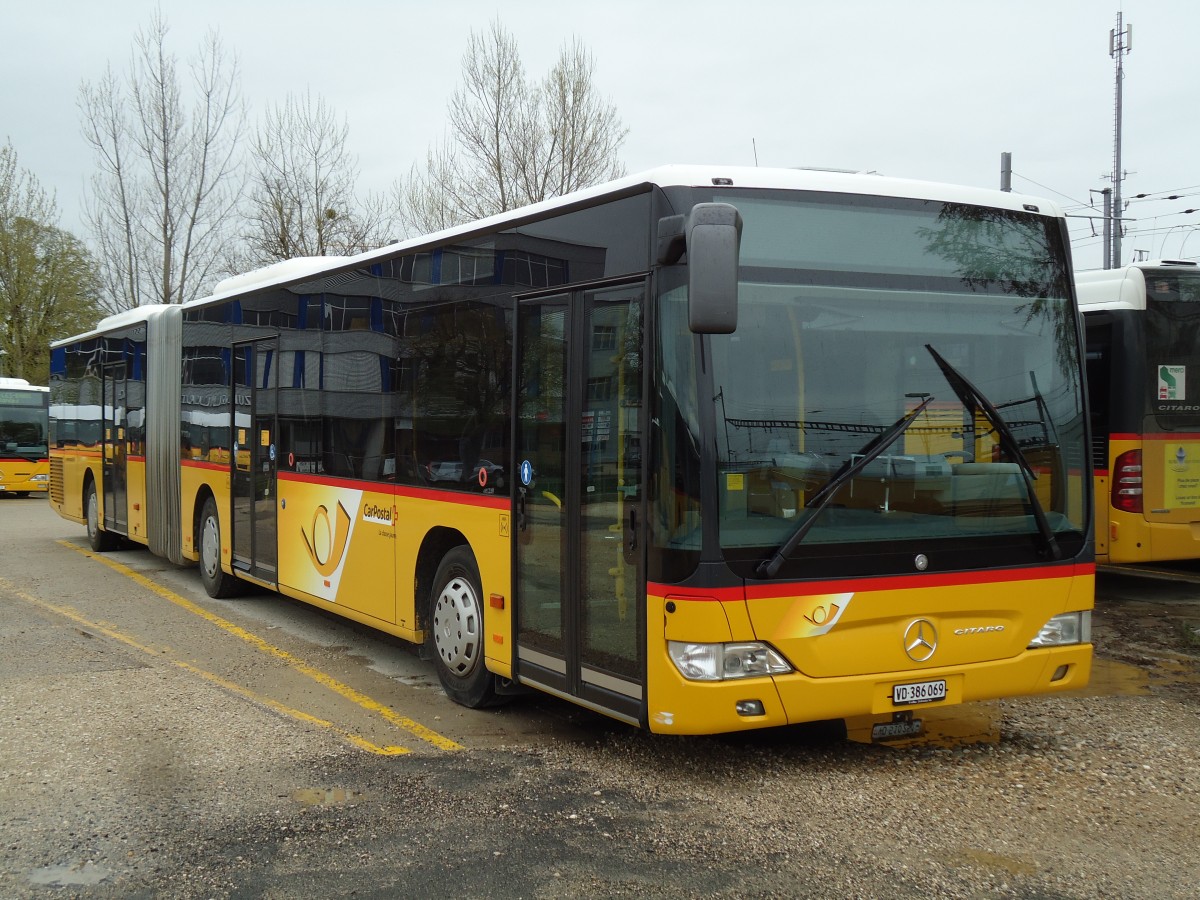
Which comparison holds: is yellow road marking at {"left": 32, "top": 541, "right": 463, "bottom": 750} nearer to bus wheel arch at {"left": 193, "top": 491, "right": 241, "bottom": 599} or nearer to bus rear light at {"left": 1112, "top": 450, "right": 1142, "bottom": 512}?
bus wheel arch at {"left": 193, "top": 491, "right": 241, "bottom": 599}

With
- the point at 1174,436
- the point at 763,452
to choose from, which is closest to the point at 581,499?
the point at 763,452

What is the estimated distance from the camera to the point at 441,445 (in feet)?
23.8

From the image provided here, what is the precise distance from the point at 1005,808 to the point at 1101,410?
647cm

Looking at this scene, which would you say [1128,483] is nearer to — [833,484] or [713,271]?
[833,484]

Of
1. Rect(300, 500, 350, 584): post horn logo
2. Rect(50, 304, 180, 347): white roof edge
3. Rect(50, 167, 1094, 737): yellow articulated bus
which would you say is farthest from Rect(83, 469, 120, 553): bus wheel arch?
Rect(50, 167, 1094, 737): yellow articulated bus

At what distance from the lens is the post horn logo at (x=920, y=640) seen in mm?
5547

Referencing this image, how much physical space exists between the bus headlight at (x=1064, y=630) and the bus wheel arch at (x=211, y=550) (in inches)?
318

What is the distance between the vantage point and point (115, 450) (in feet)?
48.7

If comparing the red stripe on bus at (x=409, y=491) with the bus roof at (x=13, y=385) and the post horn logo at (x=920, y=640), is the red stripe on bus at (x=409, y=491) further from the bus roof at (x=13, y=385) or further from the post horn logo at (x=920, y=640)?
the bus roof at (x=13, y=385)

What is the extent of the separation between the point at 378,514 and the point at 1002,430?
14.3ft

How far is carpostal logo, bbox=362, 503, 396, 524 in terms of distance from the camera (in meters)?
7.95

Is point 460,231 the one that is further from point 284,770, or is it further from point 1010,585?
point 1010,585

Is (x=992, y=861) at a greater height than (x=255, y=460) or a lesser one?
lesser

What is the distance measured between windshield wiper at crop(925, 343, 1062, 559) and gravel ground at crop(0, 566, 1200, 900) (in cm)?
120
